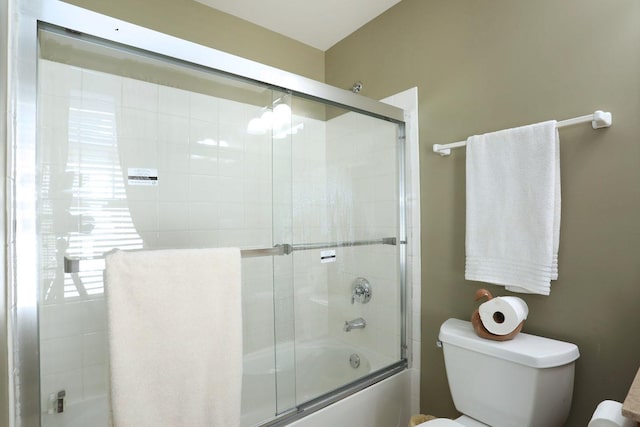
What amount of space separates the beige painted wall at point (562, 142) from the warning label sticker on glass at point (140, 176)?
1360 mm

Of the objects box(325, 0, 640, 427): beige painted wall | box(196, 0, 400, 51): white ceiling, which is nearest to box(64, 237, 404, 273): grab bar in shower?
box(325, 0, 640, 427): beige painted wall

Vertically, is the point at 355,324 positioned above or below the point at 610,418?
below

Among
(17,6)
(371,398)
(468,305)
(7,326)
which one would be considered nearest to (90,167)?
(17,6)

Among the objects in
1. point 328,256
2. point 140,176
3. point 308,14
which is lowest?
point 328,256

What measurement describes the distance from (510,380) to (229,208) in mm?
1438

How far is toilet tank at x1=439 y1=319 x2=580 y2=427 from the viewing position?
1.19 metres

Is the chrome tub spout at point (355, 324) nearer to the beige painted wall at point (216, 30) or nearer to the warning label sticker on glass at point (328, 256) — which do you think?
the warning label sticker on glass at point (328, 256)

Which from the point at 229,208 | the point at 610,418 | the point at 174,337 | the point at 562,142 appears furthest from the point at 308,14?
the point at 610,418

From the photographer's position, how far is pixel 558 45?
1.35 meters

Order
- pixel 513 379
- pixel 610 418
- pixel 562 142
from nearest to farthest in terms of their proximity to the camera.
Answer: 1. pixel 610 418
2. pixel 513 379
3. pixel 562 142

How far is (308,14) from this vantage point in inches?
81.2

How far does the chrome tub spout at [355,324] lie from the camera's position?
1.95 metres

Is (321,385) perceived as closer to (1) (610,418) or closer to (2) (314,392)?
(2) (314,392)

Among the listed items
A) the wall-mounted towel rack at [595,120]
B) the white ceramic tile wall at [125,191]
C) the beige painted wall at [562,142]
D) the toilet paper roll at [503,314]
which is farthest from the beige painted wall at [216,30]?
the toilet paper roll at [503,314]
